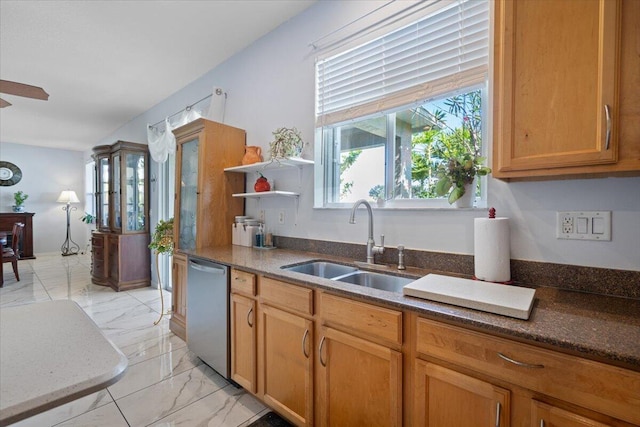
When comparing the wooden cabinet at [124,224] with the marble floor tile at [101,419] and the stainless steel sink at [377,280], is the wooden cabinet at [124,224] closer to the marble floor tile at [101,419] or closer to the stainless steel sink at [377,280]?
the marble floor tile at [101,419]

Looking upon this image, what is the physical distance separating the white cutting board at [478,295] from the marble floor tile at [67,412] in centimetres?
192

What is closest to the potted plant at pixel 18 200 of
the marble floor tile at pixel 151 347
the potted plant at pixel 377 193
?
the marble floor tile at pixel 151 347

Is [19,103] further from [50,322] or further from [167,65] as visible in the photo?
[50,322]

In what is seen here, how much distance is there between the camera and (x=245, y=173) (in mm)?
2871

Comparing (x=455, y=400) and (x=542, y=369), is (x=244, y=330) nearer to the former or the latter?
(x=455, y=400)

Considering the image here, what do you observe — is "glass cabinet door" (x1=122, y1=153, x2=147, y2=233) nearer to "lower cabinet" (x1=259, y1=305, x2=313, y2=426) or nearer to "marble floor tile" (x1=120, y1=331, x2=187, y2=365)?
"marble floor tile" (x1=120, y1=331, x2=187, y2=365)

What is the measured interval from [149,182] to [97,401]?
3354 millimetres

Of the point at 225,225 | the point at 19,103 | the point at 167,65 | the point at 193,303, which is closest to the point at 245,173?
the point at 225,225

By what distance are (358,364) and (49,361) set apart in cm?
103

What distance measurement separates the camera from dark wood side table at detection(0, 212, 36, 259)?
6477 mm

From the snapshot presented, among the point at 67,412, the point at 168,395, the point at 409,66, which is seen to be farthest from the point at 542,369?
the point at 67,412

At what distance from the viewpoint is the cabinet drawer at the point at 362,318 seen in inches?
45.2

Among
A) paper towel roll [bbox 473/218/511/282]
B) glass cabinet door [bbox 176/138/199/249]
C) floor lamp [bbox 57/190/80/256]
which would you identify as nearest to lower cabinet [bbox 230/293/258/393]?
glass cabinet door [bbox 176/138/199/249]

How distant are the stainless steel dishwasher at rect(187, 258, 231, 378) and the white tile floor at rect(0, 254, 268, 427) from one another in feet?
0.46
